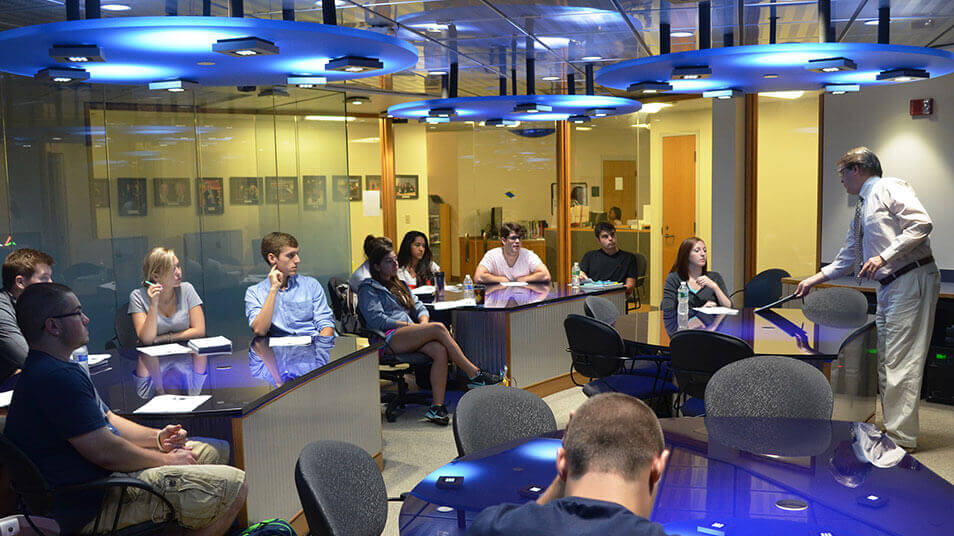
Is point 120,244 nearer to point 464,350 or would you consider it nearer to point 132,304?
point 132,304

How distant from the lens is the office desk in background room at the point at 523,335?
6.69 meters

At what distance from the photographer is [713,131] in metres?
9.24

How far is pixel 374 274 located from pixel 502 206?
16.3ft

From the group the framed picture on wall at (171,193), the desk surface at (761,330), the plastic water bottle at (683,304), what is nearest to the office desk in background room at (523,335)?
the desk surface at (761,330)

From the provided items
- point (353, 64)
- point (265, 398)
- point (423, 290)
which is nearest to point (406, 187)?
point (423, 290)

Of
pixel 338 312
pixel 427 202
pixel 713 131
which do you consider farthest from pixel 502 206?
pixel 338 312

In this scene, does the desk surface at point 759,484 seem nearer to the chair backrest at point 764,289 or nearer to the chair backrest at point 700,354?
the chair backrest at point 700,354

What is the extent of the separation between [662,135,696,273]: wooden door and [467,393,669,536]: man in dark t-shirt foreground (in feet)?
28.3

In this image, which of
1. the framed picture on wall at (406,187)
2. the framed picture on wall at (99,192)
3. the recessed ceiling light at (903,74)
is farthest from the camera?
the framed picture on wall at (406,187)

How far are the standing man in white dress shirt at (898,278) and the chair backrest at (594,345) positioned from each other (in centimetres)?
174

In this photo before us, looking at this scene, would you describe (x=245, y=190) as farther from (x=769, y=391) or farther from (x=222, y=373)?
(x=769, y=391)

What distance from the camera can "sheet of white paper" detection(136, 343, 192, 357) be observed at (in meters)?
4.62

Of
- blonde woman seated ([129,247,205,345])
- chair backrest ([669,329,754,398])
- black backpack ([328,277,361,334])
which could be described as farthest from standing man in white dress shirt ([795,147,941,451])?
blonde woman seated ([129,247,205,345])

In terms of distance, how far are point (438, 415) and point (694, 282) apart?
83.9 inches
